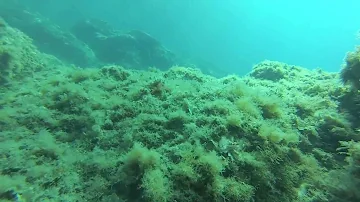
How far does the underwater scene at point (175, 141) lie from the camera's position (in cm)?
402

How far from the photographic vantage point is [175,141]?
198 inches

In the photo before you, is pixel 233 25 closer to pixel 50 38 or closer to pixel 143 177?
pixel 50 38

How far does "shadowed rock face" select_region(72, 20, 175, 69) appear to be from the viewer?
25.0m

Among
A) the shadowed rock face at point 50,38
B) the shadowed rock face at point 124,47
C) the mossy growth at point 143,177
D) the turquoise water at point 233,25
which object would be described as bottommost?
the mossy growth at point 143,177

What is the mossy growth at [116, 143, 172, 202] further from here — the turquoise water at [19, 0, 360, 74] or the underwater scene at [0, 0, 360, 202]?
the turquoise water at [19, 0, 360, 74]

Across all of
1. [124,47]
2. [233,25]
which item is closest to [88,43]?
[124,47]

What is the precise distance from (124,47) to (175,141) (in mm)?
22237

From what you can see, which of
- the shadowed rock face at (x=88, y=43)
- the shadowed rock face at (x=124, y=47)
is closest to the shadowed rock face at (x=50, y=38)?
the shadowed rock face at (x=88, y=43)

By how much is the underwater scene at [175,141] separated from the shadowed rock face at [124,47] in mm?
16751

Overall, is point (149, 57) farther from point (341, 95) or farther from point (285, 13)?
point (285, 13)

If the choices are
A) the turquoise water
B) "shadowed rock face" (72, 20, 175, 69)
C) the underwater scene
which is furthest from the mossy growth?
the turquoise water

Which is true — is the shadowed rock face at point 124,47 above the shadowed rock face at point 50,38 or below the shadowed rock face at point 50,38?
above

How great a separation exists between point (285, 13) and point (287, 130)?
180 meters

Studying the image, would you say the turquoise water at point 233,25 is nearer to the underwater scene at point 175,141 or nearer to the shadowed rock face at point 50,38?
the shadowed rock face at point 50,38
